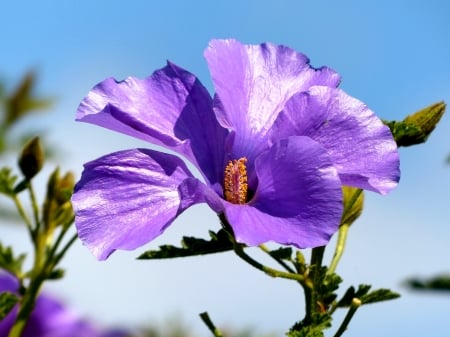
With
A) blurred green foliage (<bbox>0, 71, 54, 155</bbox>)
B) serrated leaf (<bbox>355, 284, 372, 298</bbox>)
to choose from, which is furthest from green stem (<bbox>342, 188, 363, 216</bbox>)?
blurred green foliage (<bbox>0, 71, 54, 155</bbox>)

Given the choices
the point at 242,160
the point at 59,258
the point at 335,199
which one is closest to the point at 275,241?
the point at 335,199

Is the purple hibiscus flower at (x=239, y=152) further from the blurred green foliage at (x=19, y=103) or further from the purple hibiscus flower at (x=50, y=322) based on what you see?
the blurred green foliage at (x=19, y=103)

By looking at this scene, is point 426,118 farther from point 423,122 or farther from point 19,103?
point 19,103

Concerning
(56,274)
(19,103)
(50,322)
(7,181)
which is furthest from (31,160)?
(19,103)

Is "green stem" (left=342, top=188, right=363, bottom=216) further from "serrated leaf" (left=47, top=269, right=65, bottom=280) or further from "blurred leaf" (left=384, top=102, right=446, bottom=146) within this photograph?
"serrated leaf" (left=47, top=269, right=65, bottom=280)

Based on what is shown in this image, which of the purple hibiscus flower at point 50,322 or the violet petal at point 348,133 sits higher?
the violet petal at point 348,133

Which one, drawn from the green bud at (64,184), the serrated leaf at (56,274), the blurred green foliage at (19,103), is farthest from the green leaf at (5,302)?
the blurred green foliage at (19,103)
